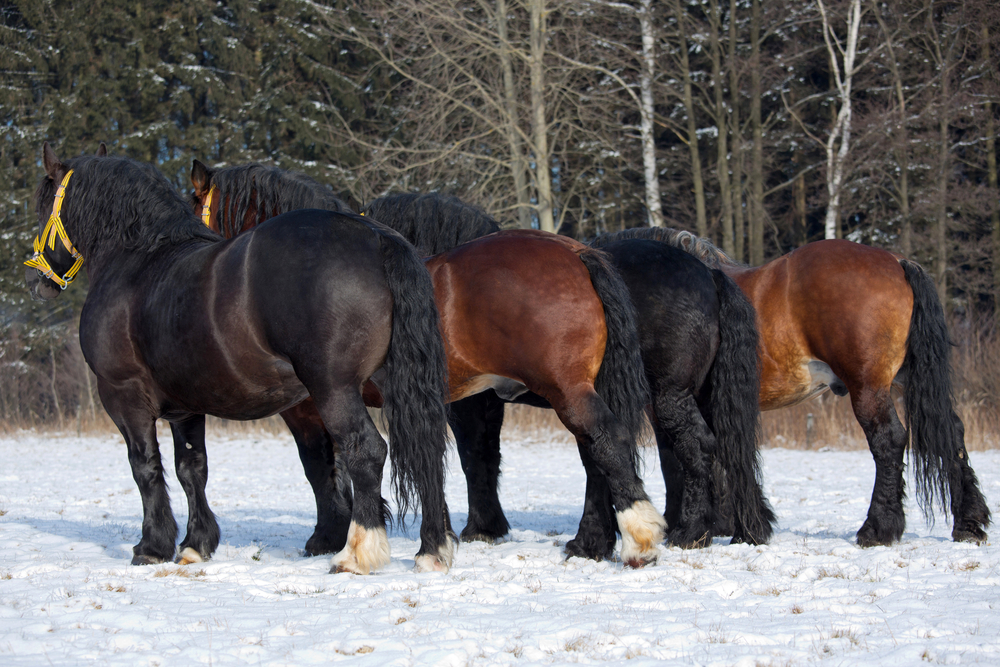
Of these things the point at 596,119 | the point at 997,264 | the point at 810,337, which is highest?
the point at 596,119

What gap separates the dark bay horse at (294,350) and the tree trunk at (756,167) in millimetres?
15876

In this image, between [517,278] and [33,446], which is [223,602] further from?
[33,446]

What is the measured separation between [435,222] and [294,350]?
2.01m

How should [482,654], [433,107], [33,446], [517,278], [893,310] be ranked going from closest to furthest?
[482,654] < [517,278] < [893,310] < [33,446] < [433,107]

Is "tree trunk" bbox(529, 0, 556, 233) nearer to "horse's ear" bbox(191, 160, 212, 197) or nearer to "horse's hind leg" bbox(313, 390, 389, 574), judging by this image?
"horse's ear" bbox(191, 160, 212, 197)

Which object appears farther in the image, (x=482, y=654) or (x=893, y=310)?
(x=893, y=310)

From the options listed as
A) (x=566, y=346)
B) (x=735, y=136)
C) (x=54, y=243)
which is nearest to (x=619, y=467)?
(x=566, y=346)

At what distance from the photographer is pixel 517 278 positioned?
4766 mm

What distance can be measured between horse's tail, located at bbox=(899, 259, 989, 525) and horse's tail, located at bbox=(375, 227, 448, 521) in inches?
125

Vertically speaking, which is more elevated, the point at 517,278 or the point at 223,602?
the point at 517,278

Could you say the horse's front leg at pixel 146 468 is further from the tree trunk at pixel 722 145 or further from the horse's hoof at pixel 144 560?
the tree trunk at pixel 722 145

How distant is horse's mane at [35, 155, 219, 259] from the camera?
17.2 feet

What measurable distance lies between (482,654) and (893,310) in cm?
400

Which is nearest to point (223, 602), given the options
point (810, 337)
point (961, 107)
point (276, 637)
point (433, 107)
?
point (276, 637)
